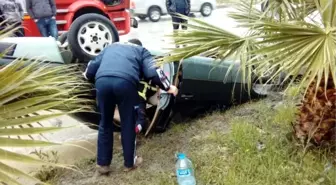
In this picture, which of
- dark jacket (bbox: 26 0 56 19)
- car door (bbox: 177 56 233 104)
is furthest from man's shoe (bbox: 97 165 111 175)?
dark jacket (bbox: 26 0 56 19)

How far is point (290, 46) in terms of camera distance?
3.12 metres

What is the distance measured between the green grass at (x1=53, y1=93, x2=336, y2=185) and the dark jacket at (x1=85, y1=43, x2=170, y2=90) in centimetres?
79

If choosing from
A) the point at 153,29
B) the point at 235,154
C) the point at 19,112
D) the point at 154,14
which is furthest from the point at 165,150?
the point at 154,14

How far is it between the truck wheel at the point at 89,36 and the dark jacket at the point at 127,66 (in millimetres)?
→ 917

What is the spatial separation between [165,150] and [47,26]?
4.64 metres

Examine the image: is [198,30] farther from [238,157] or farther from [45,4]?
[45,4]

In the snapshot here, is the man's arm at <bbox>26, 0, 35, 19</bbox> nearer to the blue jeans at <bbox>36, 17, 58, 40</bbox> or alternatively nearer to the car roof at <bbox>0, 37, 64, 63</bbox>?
the blue jeans at <bbox>36, 17, 58, 40</bbox>

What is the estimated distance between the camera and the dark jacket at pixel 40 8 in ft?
26.1

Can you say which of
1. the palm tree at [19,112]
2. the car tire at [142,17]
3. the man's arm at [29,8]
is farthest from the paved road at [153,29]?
the palm tree at [19,112]

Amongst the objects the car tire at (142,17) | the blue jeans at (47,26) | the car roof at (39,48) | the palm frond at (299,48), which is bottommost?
the car tire at (142,17)

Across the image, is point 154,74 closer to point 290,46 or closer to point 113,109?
point 113,109

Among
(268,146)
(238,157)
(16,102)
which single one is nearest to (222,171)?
(238,157)

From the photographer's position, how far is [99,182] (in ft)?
13.7

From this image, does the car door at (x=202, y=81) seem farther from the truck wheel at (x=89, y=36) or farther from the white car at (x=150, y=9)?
the white car at (x=150, y=9)
